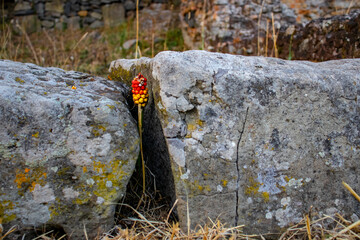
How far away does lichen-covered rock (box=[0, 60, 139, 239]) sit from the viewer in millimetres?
1255

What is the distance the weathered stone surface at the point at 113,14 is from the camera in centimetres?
680

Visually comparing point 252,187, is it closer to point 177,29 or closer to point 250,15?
point 250,15

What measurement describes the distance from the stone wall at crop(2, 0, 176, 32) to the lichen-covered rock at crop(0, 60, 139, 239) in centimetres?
594

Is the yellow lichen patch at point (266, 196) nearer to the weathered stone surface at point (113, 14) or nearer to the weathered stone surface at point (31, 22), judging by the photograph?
the weathered stone surface at point (113, 14)

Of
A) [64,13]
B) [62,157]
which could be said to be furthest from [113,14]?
[62,157]

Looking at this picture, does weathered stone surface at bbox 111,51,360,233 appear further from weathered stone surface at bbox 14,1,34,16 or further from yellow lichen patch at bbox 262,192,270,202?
weathered stone surface at bbox 14,1,34,16

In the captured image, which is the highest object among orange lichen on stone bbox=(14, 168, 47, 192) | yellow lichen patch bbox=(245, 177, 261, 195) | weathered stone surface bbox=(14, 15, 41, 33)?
weathered stone surface bbox=(14, 15, 41, 33)

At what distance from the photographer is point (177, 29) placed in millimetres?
6059

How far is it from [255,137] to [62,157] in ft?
2.96

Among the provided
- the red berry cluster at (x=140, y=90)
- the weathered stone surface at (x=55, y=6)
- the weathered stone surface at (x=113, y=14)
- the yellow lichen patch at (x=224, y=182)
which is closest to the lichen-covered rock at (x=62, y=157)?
the red berry cluster at (x=140, y=90)

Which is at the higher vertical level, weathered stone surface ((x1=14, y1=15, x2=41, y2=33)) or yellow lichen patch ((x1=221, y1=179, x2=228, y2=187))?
weathered stone surface ((x1=14, y1=15, x2=41, y2=33))

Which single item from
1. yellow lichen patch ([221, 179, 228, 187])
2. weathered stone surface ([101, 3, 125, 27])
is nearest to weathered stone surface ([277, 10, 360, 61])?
yellow lichen patch ([221, 179, 228, 187])

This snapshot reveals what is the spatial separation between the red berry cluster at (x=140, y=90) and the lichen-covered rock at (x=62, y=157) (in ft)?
0.42

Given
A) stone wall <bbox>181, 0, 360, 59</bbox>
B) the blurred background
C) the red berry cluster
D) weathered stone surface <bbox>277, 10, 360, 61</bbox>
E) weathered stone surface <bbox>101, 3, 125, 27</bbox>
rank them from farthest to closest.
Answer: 1. weathered stone surface <bbox>101, 3, 125, 27</bbox>
2. stone wall <bbox>181, 0, 360, 59</bbox>
3. the blurred background
4. weathered stone surface <bbox>277, 10, 360, 61</bbox>
5. the red berry cluster
